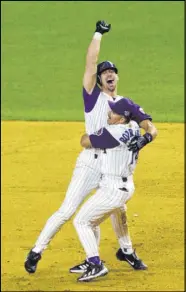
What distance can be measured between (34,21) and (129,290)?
20.6 m

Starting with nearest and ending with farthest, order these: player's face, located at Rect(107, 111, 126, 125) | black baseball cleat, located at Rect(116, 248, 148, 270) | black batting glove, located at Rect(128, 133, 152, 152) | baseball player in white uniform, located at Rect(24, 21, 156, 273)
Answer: black batting glove, located at Rect(128, 133, 152, 152), player's face, located at Rect(107, 111, 126, 125), baseball player in white uniform, located at Rect(24, 21, 156, 273), black baseball cleat, located at Rect(116, 248, 148, 270)

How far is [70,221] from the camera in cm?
1234

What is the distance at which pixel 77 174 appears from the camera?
10.0m

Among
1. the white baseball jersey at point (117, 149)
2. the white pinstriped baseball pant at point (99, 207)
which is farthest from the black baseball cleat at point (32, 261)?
the white baseball jersey at point (117, 149)

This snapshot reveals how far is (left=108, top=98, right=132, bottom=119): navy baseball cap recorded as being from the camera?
32.2 feet

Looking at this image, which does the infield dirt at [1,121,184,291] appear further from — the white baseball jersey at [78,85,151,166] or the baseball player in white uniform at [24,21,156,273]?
the white baseball jersey at [78,85,151,166]

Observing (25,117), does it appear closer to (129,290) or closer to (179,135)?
(179,135)

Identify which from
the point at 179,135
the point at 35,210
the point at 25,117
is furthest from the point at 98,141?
the point at 25,117

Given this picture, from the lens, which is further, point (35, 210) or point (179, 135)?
point (179, 135)

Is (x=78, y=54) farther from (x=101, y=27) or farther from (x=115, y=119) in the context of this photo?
(x=115, y=119)

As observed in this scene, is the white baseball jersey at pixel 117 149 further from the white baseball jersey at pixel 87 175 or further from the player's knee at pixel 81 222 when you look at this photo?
the player's knee at pixel 81 222

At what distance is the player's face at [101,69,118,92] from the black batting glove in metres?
0.64

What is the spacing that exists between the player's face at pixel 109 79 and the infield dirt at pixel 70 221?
184 cm

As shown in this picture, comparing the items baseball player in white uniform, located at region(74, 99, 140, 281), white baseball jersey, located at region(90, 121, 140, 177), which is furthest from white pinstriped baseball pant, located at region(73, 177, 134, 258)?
→ white baseball jersey, located at region(90, 121, 140, 177)
